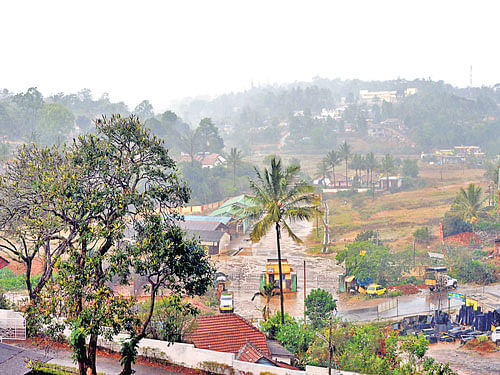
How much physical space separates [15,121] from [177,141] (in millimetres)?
20059

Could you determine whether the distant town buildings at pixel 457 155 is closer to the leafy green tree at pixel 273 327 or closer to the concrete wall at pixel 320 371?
the leafy green tree at pixel 273 327

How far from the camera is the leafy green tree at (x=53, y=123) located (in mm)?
63344

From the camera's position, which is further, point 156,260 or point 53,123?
point 53,123

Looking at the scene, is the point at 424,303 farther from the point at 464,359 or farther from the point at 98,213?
the point at 98,213

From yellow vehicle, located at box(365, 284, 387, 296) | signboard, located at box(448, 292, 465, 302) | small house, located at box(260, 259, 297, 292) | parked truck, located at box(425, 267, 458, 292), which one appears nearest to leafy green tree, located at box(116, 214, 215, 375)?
small house, located at box(260, 259, 297, 292)

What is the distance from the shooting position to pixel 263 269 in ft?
95.9

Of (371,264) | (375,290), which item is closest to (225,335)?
(375,290)

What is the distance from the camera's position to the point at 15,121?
2571 inches

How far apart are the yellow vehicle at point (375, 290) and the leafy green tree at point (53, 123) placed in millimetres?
48614

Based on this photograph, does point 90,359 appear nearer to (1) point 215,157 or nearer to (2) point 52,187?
(2) point 52,187

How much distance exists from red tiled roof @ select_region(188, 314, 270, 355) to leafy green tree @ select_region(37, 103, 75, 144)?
54.0 m

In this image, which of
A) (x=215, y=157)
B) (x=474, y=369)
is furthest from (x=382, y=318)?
(x=215, y=157)

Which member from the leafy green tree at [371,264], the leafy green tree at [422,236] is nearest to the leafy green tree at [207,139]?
the leafy green tree at [422,236]

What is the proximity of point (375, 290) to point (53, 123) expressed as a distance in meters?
51.4
